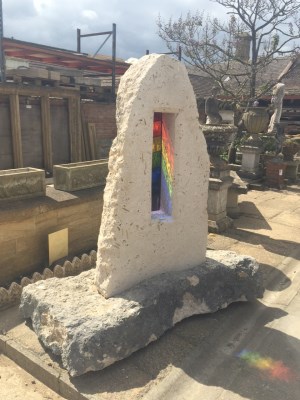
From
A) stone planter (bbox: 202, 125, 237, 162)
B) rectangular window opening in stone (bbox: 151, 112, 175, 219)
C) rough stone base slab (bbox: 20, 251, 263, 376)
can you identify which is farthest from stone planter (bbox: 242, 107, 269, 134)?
rectangular window opening in stone (bbox: 151, 112, 175, 219)

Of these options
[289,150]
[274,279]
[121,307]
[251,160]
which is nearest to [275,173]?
[251,160]

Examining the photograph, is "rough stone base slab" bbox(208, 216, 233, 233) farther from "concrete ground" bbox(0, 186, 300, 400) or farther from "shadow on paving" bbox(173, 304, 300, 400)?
"shadow on paving" bbox(173, 304, 300, 400)

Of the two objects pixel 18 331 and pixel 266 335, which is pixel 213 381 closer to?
pixel 266 335

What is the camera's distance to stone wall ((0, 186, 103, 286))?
416 centimetres

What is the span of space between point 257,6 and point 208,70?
3092mm

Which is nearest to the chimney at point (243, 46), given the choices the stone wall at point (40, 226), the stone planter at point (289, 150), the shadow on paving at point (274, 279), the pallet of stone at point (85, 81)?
the stone planter at point (289, 150)

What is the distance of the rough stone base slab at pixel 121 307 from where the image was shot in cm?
269

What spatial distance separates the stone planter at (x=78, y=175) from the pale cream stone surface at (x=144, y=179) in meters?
1.83

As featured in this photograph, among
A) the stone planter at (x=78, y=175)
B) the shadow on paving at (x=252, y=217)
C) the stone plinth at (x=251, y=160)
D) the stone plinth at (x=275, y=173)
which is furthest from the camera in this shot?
the stone plinth at (x=251, y=160)

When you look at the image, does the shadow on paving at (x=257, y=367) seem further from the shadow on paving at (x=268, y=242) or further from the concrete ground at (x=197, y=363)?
the shadow on paving at (x=268, y=242)

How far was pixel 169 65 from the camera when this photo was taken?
3188mm

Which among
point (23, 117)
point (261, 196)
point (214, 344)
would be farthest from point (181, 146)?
point (261, 196)

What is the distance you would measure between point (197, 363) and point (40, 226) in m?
2.58

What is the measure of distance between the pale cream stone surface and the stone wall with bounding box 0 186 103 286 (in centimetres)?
143
